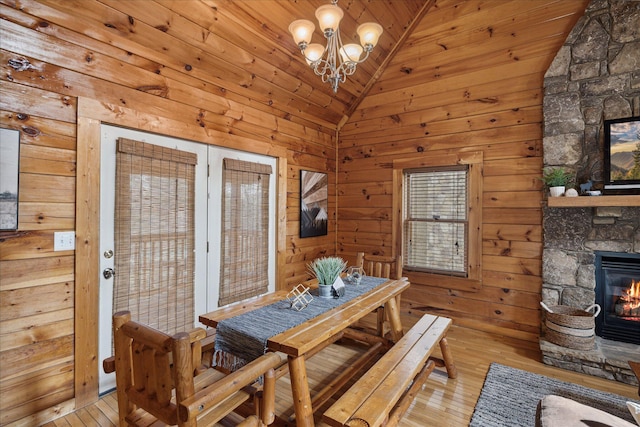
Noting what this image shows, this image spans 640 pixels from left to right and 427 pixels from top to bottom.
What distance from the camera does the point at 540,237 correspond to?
3.31 meters

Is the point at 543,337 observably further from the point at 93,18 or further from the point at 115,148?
the point at 93,18

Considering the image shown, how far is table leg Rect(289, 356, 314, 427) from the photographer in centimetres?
166

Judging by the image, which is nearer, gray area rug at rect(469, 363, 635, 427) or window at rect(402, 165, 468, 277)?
gray area rug at rect(469, 363, 635, 427)

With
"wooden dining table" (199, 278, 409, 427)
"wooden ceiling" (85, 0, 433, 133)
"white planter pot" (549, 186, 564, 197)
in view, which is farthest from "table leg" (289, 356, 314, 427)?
"white planter pot" (549, 186, 564, 197)

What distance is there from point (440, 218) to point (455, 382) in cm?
201

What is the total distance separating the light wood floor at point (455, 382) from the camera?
2127mm

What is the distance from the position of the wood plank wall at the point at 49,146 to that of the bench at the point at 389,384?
1976mm

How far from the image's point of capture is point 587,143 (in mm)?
3023

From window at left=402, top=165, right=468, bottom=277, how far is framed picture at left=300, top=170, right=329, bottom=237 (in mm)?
1181

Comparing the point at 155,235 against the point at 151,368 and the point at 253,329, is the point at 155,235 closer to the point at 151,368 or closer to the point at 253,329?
the point at 253,329

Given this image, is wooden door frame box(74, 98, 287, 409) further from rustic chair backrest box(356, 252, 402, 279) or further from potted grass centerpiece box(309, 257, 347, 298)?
rustic chair backrest box(356, 252, 402, 279)

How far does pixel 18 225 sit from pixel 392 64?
→ 432cm

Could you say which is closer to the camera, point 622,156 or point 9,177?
point 9,177

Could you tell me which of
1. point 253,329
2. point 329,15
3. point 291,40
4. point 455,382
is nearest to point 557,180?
point 455,382
